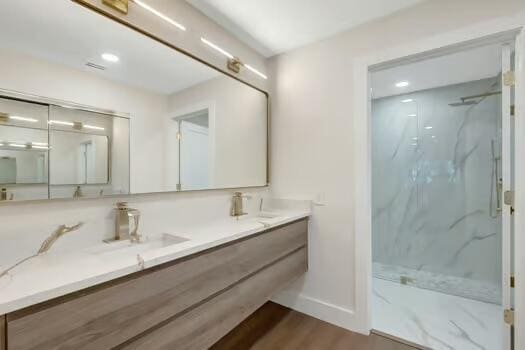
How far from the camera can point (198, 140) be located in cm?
184

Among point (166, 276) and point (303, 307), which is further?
point (303, 307)

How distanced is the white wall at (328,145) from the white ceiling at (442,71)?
348 mm

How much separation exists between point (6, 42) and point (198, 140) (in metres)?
1.04

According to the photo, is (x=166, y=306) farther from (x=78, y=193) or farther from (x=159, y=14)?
(x=159, y=14)

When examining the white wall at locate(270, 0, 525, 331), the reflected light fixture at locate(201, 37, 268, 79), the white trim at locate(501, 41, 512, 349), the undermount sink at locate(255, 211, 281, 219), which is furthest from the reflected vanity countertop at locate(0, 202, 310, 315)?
the white trim at locate(501, 41, 512, 349)

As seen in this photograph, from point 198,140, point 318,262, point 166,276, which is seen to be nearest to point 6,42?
point 198,140

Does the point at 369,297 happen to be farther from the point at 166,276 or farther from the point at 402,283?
the point at 166,276

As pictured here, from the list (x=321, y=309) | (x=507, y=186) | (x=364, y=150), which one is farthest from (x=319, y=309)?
(x=507, y=186)

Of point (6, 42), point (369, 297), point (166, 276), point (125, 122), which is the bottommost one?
point (369, 297)

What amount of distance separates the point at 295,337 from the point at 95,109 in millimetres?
2024

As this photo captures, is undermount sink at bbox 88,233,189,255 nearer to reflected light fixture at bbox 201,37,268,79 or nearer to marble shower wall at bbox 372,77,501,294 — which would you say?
reflected light fixture at bbox 201,37,268,79

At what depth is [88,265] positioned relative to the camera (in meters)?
0.98

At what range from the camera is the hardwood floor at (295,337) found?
1.79 meters

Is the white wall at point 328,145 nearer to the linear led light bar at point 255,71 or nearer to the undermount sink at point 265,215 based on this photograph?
the linear led light bar at point 255,71
